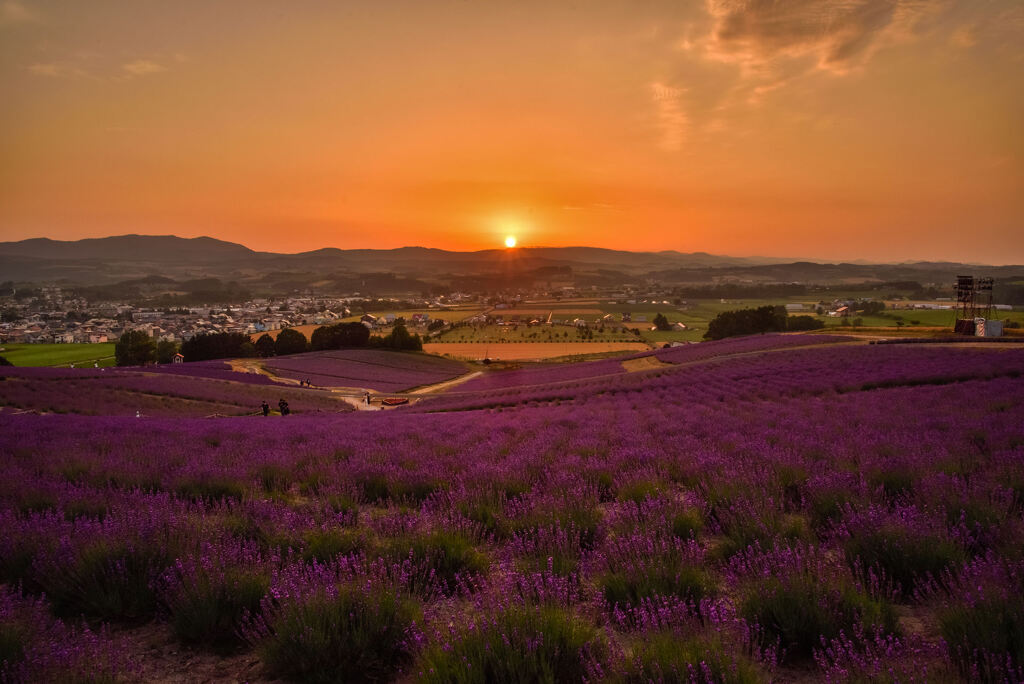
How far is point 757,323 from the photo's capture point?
3324 inches

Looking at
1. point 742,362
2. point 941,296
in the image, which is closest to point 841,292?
point 941,296

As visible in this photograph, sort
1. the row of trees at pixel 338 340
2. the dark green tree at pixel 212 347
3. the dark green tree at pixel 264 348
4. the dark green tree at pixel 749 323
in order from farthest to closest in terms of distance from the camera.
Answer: the dark green tree at pixel 749 323, the row of trees at pixel 338 340, the dark green tree at pixel 264 348, the dark green tree at pixel 212 347

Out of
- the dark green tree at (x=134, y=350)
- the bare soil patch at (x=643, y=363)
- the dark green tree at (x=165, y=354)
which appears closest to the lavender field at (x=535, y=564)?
the bare soil patch at (x=643, y=363)

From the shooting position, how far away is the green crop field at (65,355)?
2395 inches

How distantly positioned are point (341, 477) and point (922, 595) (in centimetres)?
614

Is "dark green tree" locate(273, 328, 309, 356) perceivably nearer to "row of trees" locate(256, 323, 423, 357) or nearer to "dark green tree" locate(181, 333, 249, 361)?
"row of trees" locate(256, 323, 423, 357)

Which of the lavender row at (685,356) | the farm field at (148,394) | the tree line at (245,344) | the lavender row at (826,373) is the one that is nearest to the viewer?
the lavender row at (826,373)

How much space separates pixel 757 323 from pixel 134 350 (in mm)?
97690

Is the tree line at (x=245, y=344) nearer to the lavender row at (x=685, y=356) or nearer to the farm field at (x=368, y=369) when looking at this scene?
the farm field at (x=368, y=369)

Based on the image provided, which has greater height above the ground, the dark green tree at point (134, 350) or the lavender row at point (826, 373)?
the lavender row at point (826, 373)

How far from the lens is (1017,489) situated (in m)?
4.70

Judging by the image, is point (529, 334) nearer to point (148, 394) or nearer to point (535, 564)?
point (148, 394)

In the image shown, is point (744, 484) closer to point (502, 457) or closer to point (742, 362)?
point (502, 457)

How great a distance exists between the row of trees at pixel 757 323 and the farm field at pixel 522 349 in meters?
14.8
